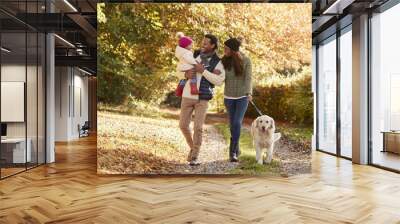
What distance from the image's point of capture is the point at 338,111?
990 centimetres

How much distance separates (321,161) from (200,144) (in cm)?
338

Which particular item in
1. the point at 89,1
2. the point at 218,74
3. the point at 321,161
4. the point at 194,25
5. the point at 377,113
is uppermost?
the point at 89,1

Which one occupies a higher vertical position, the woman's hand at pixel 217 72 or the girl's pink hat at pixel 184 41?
the girl's pink hat at pixel 184 41

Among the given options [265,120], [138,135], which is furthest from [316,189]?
[138,135]

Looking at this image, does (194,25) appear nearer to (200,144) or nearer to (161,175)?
(200,144)

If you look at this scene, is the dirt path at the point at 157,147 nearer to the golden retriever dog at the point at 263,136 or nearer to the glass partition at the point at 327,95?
the golden retriever dog at the point at 263,136

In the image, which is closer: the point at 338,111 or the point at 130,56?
the point at 130,56

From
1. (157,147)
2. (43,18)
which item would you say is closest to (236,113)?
(157,147)

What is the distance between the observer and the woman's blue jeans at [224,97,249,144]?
6.85 meters

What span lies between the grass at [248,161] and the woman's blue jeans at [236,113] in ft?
0.27

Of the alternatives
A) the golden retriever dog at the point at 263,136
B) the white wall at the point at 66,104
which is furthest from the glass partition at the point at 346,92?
the white wall at the point at 66,104

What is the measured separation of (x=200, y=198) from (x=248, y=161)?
1.88m

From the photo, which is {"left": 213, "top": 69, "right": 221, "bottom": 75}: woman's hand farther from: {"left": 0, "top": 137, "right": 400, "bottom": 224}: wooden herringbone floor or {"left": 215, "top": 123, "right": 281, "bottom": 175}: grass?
{"left": 0, "top": 137, "right": 400, "bottom": 224}: wooden herringbone floor

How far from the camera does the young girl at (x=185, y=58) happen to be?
6773 millimetres
